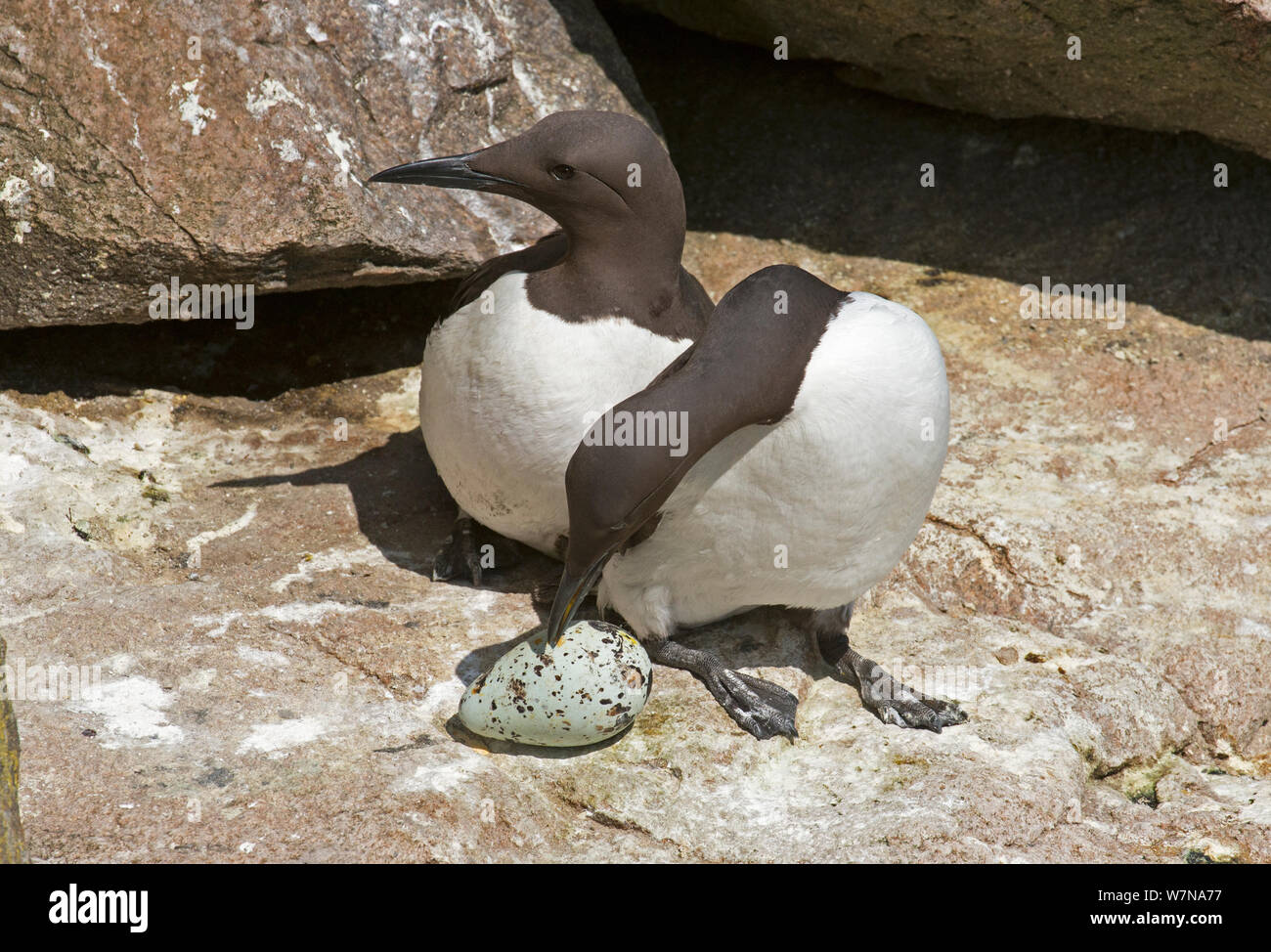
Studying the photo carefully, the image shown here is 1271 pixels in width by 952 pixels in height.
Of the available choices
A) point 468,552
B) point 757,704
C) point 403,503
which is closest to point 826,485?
point 757,704

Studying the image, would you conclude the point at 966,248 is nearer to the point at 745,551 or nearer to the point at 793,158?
the point at 793,158

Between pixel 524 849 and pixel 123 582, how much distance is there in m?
1.99

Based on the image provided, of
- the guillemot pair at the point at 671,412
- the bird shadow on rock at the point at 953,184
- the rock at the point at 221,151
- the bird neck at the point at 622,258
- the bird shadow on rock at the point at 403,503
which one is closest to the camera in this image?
the guillemot pair at the point at 671,412

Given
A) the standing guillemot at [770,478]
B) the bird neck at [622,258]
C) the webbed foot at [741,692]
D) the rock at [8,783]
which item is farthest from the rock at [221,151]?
the rock at [8,783]

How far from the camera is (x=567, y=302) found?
16.1 ft

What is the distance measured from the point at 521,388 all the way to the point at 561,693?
1142 millimetres

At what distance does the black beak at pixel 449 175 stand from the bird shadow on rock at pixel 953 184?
3.05 meters

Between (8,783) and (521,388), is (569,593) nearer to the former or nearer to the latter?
(521,388)

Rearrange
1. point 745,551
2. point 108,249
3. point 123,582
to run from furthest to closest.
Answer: point 108,249
point 123,582
point 745,551

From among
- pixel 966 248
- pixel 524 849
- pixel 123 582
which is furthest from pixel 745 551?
pixel 966 248

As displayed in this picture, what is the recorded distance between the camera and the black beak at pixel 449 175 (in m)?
4.95

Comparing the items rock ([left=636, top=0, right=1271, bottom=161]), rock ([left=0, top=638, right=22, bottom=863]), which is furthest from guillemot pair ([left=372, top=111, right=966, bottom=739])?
rock ([left=636, top=0, right=1271, bottom=161])

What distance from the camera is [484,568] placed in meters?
5.64

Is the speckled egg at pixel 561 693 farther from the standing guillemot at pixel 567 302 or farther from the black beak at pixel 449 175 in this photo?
the black beak at pixel 449 175
